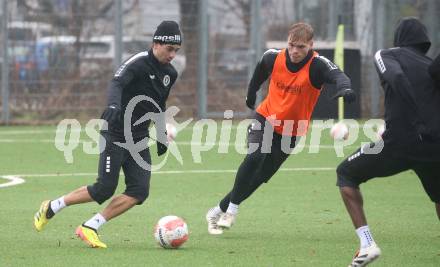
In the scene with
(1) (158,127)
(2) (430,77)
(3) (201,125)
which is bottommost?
(3) (201,125)

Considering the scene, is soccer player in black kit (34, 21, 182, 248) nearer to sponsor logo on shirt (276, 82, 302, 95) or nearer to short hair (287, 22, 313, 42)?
short hair (287, 22, 313, 42)

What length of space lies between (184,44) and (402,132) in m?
21.1

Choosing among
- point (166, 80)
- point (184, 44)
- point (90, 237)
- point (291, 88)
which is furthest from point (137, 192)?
point (184, 44)

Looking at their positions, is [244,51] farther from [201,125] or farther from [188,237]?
[188,237]

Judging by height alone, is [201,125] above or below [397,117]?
below

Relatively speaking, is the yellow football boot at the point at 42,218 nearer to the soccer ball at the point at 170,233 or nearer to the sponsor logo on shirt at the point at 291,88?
the soccer ball at the point at 170,233

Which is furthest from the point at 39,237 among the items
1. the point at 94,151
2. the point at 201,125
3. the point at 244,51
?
the point at 244,51

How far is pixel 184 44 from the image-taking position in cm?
2994

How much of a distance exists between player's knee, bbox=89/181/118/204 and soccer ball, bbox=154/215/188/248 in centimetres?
60

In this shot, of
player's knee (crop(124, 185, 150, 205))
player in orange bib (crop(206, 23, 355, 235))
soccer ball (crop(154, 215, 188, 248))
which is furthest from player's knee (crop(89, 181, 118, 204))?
player in orange bib (crop(206, 23, 355, 235))

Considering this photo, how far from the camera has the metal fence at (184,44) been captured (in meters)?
28.2

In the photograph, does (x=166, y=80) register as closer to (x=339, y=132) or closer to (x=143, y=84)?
(x=143, y=84)

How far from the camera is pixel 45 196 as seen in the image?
14.8 meters

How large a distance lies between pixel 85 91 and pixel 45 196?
14.5 metres
